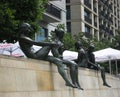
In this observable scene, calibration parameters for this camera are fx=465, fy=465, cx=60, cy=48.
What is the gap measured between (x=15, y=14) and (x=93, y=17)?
4973cm

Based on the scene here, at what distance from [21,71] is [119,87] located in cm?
1271

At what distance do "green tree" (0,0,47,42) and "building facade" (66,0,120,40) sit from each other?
105 feet

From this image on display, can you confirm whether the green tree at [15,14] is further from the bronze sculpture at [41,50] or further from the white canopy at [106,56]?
the bronze sculpture at [41,50]

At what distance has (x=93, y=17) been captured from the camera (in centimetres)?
7256

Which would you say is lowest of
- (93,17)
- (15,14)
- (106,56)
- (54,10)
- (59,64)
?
(106,56)

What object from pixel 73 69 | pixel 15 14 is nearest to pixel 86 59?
pixel 73 69

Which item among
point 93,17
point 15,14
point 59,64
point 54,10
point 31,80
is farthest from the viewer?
point 93,17

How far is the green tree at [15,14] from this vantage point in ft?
72.5

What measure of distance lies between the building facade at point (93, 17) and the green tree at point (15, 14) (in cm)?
3209

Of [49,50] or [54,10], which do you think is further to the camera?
[54,10]

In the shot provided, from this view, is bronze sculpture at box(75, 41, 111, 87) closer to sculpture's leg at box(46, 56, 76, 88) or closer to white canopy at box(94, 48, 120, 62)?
sculpture's leg at box(46, 56, 76, 88)

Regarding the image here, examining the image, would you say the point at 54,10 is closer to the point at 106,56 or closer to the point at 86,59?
the point at 106,56

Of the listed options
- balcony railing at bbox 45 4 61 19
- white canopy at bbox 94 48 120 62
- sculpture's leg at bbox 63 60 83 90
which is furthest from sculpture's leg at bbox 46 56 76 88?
balcony railing at bbox 45 4 61 19

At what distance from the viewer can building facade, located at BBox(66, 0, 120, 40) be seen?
64375 mm
